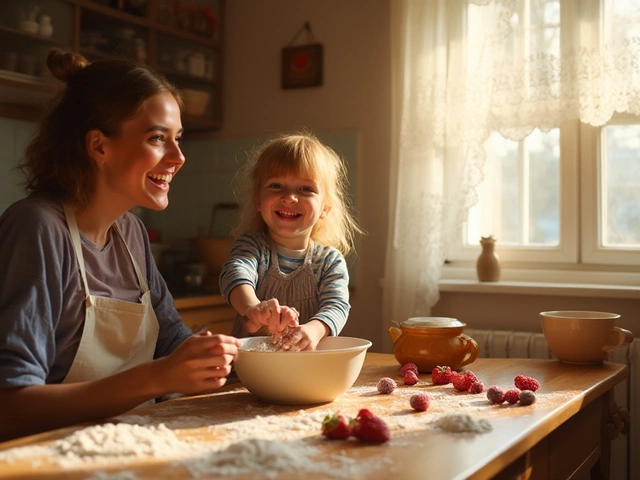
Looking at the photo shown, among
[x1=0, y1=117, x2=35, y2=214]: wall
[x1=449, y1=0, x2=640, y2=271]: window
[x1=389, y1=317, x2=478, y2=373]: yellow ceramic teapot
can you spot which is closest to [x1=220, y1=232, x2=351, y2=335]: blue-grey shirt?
[x1=389, y1=317, x2=478, y2=373]: yellow ceramic teapot

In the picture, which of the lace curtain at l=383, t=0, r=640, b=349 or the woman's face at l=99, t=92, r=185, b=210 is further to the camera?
the lace curtain at l=383, t=0, r=640, b=349

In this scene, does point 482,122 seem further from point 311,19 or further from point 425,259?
point 311,19

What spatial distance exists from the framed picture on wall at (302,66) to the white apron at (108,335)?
1.81 meters

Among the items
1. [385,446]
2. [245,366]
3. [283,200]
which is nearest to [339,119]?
[283,200]

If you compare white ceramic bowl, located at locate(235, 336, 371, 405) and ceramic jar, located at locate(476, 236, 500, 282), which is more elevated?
ceramic jar, located at locate(476, 236, 500, 282)

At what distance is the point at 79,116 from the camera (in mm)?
1367

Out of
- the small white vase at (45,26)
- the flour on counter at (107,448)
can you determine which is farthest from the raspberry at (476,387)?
the small white vase at (45,26)

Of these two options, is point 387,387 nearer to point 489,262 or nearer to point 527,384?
point 527,384

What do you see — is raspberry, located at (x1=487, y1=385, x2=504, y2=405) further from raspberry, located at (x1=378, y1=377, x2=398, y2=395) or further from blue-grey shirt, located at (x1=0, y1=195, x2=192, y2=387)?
blue-grey shirt, located at (x1=0, y1=195, x2=192, y2=387)

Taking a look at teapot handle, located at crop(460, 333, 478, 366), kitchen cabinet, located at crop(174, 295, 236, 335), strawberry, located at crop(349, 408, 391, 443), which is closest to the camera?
strawberry, located at crop(349, 408, 391, 443)

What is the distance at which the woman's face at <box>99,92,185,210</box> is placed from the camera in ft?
4.46

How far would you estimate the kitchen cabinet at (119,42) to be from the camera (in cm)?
250

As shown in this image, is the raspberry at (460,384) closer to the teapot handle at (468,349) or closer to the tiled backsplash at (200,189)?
the teapot handle at (468,349)

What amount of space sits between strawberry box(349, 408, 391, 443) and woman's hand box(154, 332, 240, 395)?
25cm
